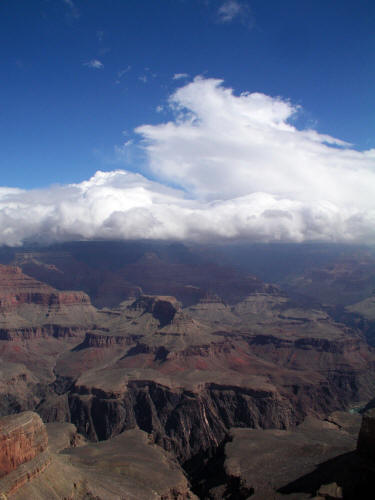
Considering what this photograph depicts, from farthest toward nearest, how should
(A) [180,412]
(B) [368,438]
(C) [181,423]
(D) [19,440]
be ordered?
1. (A) [180,412]
2. (C) [181,423]
3. (D) [19,440]
4. (B) [368,438]

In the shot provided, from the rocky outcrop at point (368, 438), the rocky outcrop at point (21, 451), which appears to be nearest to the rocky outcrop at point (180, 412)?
the rocky outcrop at point (21, 451)

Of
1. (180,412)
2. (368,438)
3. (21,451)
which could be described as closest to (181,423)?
(180,412)

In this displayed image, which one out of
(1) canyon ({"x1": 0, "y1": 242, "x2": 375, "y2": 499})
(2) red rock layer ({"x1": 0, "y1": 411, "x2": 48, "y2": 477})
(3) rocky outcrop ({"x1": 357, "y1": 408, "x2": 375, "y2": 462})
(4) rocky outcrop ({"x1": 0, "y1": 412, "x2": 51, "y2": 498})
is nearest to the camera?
(3) rocky outcrop ({"x1": 357, "y1": 408, "x2": 375, "y2": 462})

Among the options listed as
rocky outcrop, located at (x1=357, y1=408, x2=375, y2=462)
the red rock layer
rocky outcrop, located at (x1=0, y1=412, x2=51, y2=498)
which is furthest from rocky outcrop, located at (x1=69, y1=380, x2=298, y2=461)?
rocky outcrop, located at (x1=357, y1=408, x2=375, y2=462)

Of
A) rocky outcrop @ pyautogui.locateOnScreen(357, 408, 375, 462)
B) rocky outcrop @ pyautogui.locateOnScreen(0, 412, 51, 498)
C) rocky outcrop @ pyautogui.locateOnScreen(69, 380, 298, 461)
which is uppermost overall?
rocky outcrop @ pyautogui.locateOnScreen(357, 408, 375, 462)

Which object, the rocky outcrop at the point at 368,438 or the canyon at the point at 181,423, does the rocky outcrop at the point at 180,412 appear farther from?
the rocky outcrop at the point at 368,438

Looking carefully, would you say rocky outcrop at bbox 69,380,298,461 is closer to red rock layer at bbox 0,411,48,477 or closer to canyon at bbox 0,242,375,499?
canyon at bbox 0,242,375,499

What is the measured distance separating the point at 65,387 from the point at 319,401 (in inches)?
4408

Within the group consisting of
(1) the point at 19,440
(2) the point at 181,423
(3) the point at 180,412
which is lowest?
(2) the point at 181,423

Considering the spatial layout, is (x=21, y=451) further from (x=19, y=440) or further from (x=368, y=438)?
(x=368, y=438)

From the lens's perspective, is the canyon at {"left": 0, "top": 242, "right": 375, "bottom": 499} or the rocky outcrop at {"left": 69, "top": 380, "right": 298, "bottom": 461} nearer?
the canyon at {"left": 0, "top": 242, "right": 375, "bottom": 499}

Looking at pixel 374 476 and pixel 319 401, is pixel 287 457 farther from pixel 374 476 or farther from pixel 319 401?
pixel 319 401

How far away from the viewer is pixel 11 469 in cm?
6112

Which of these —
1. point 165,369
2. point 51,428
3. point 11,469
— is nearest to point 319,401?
point 165,369
